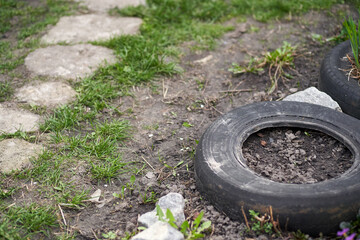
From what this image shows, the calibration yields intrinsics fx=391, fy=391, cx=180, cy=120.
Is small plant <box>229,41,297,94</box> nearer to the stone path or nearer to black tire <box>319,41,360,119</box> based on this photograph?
black tire <box>319,41,360,119</box>

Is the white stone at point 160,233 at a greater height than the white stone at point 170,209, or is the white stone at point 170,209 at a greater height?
the white stone at point 160,233

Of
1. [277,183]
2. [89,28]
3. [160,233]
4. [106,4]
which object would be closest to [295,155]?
[277,183]

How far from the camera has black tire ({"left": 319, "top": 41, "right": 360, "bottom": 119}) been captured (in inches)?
126

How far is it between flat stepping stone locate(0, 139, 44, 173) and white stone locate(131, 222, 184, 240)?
4.15 ft

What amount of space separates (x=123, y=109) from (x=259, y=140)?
1391 millimetres

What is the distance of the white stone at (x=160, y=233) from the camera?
218 cm

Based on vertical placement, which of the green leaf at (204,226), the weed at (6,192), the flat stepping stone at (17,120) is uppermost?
the flat stepping stone at (17,120)

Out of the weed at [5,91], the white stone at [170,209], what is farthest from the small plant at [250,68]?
the weed at [5,91]

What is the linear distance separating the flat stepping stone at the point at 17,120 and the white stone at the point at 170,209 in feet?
4.82

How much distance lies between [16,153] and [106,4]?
121 inches

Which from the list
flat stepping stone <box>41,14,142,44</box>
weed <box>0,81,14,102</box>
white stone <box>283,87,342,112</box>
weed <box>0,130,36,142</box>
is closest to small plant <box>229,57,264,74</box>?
white stone <box>283,87,342,112</box>

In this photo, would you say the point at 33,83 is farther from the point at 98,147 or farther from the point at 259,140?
the point at 259,140

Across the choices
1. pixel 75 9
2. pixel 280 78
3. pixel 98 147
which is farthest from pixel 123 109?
pixel 75 9

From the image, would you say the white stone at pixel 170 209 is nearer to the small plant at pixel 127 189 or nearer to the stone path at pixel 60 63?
the small plant at pixel 127 189
